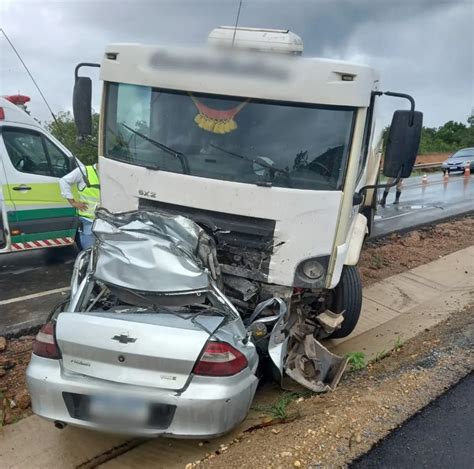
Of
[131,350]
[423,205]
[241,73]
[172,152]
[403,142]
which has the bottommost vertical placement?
[423,205]

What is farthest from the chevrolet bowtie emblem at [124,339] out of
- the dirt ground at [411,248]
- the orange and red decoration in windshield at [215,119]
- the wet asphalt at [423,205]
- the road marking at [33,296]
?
the wet asphalt at [423,205]

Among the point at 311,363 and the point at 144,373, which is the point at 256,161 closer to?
the point at 311,363

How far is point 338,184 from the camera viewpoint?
3.80 m

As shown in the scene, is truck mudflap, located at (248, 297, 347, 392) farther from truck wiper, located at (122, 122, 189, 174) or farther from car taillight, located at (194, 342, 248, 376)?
truck wiper, located at (122, 122, 189, 174)

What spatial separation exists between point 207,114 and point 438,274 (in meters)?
5.18

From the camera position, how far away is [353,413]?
324 cm

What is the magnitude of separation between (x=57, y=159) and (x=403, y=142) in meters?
4.77

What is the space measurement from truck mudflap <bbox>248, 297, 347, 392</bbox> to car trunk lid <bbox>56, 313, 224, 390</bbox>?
81 centimetres

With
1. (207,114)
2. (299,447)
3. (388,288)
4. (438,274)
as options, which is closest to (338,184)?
(207,114)

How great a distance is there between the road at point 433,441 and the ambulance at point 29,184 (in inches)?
201

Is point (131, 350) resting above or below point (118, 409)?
above

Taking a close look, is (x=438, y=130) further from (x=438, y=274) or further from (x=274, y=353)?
(x=274, y=353)

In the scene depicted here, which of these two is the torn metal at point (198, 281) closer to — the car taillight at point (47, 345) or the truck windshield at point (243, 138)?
the car taillight at point (47, 345)

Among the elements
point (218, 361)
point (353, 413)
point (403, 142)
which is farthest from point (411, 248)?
point (218, 361)
